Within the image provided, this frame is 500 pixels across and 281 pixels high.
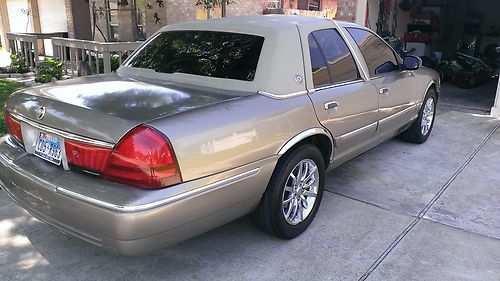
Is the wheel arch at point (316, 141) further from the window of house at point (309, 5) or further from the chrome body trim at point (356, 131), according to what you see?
the window of house at point (309, 5)

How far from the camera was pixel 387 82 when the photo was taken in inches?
172

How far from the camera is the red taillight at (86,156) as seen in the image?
8.05ft

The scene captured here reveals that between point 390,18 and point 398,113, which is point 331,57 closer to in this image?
point 398,113

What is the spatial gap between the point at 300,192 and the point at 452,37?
477 inches

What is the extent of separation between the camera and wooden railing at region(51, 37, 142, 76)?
7496mm

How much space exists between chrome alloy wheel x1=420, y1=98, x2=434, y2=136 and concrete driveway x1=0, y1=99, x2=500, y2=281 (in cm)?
123

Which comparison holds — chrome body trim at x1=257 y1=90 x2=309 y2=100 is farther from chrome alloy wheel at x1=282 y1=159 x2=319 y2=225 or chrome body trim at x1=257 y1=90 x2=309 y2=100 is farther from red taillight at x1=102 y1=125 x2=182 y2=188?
red taillight at x1=102 y1=125 x2=182 y2=188

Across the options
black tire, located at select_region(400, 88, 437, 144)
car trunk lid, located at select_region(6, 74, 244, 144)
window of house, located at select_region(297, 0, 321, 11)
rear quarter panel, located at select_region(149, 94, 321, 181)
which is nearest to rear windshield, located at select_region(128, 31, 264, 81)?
car trunk lid, located at select_region(6, 74, 244, 144)

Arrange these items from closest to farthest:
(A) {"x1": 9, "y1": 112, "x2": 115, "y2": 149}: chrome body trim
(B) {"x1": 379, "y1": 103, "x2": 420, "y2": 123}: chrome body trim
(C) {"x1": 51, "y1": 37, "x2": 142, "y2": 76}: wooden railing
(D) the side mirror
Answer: (A) {"x1": 9, "y1": 112, "x2": 115, "y2": 149}: chrome body trim
(B) {"x1": 379, "y1": 103, "x2": 420, "y2": 123}: chrome body trim
(D) the side mirror
(C) {"x1": 51, "y1": 37, "x2": 142, "y2": 76}: wooden railing

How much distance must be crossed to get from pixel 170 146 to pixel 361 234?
1.82 metres

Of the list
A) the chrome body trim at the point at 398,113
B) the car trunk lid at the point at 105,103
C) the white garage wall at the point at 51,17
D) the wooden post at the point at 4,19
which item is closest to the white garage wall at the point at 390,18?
the chrome body trim at the point at 398,113

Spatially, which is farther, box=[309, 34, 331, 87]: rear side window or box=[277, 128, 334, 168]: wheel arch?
box=[309, 34, 331, 87]: rear side window

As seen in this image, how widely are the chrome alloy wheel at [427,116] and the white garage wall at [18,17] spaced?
51.3 ft

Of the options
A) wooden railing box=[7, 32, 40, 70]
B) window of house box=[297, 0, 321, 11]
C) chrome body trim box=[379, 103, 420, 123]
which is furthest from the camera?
window of house box=[297, 0, 321, 11]
